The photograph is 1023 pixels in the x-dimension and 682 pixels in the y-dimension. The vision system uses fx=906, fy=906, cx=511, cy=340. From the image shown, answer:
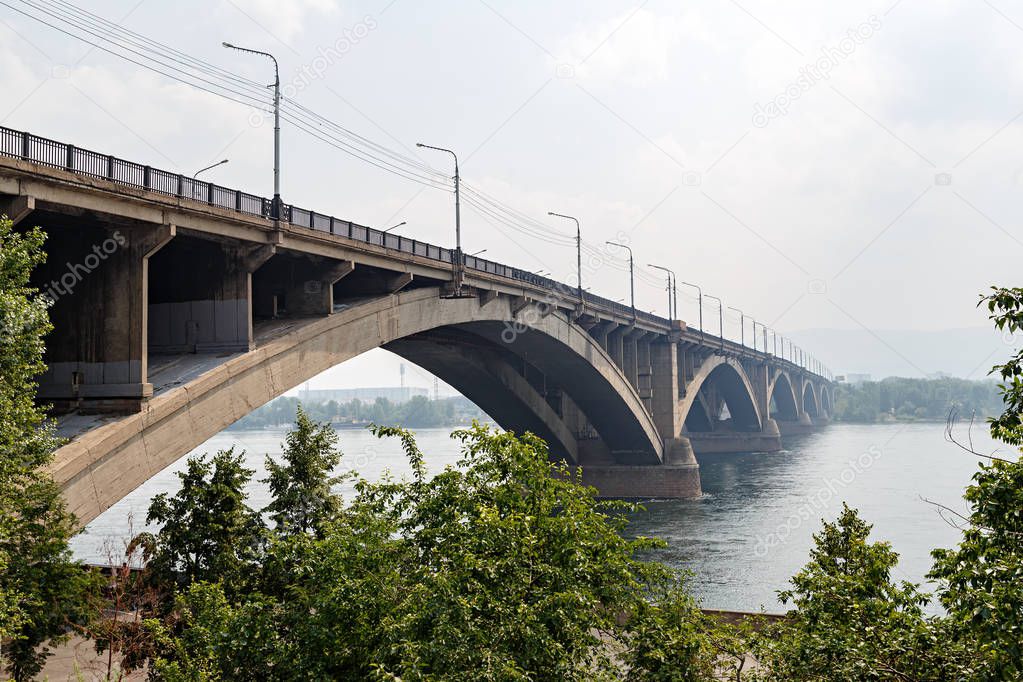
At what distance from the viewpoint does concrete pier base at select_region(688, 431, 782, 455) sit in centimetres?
11338

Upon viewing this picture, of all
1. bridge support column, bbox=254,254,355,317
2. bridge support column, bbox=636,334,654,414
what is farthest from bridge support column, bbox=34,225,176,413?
bridge support column, bbox=636,334,654,414

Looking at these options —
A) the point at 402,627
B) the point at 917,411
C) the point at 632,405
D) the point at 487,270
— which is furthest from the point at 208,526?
the point at 917,411

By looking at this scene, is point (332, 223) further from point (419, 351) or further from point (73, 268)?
point (419, 351)

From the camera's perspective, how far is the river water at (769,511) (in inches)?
1512

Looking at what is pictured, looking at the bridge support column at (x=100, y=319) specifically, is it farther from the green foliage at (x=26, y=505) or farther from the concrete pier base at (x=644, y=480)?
the concrete pier base at (x=644, y=480)

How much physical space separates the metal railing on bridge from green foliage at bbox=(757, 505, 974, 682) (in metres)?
16.5

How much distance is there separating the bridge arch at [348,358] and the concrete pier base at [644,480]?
105 cm

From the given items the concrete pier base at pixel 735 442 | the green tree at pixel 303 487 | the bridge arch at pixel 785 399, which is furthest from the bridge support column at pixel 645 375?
the bridge arch at pixel 785 399

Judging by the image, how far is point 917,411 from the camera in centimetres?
19212

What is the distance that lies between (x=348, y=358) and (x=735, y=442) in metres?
89.9

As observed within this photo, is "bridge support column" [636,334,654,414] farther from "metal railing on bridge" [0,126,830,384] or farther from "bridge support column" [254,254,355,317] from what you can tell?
"bridge support column" [254,254,355,317]

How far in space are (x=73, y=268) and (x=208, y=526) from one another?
22.8 feet

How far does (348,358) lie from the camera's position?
3153 cm

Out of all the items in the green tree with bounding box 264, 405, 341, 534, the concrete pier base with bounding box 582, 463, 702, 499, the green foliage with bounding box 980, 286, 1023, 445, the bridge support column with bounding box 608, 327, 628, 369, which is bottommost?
the concrete pier base with bounding box 582, 463, 702, 499
